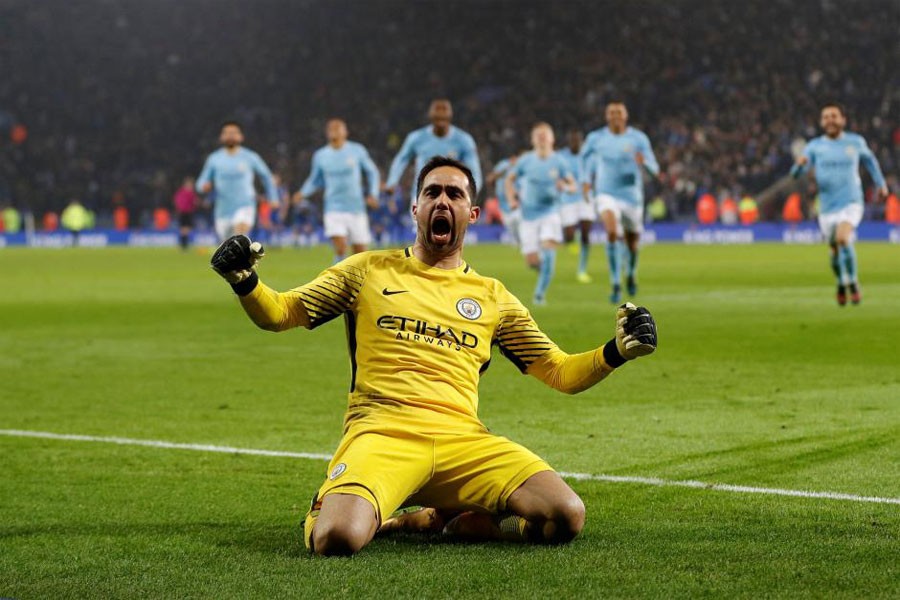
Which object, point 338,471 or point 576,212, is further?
point 576,212

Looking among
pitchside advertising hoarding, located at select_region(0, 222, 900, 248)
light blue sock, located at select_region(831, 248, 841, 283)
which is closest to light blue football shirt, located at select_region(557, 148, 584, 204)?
light blue sock, located at select_region(831, 248, 841, 283)

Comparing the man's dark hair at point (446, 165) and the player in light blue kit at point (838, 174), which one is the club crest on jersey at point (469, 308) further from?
the player in light blue kit at point (838, 174)

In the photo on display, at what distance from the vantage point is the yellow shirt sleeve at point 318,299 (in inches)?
197

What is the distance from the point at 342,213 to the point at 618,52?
98.1 feet

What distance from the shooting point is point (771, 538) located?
486 centimetres

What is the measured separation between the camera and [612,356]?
5039mm

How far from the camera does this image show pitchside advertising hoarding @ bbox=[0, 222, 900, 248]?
129 ft

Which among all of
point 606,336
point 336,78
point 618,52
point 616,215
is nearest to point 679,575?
point 606,336

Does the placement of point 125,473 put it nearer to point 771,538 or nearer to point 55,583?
point 55,583

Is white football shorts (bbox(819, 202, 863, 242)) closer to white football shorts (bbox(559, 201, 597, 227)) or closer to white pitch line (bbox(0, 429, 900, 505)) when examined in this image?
white football shorts (bbox(559, 201, 597, 227))

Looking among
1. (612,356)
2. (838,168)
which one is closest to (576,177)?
(838,168)

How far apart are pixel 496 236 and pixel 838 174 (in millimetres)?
26828

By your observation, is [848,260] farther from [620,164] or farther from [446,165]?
[446,165]

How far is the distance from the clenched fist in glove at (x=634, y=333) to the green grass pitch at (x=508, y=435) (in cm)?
66
